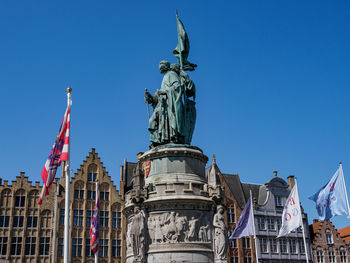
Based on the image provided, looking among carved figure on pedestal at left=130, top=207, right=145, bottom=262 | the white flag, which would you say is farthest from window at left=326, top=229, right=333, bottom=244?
carved figure on pedestal at left=130, top=207, right=145, bottom=262

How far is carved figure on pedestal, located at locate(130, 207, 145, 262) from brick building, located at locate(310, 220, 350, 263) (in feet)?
138

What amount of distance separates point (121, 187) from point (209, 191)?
34240mm

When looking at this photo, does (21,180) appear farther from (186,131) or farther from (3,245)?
(186,131)

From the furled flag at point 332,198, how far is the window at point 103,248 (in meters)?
30.1

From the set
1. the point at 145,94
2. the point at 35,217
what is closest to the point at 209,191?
the point at 145,94

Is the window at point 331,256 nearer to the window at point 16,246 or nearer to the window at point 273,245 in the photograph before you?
the window at point 273,245

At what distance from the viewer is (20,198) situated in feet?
147

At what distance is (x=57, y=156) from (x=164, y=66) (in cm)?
721

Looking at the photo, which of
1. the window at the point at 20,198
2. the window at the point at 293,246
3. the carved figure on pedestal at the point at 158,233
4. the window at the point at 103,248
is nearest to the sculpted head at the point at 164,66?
the carved figure on pedestal at the point at 158,233

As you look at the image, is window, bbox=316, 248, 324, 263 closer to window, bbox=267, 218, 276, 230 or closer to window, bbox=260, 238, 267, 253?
window, bbox=267, 218, 276, 230

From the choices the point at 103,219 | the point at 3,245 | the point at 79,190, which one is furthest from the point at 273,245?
the point at 3,245

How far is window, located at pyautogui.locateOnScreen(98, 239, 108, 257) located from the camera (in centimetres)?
4500

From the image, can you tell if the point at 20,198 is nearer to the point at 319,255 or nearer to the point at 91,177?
the point at 91,177

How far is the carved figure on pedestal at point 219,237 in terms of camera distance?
14977mm
